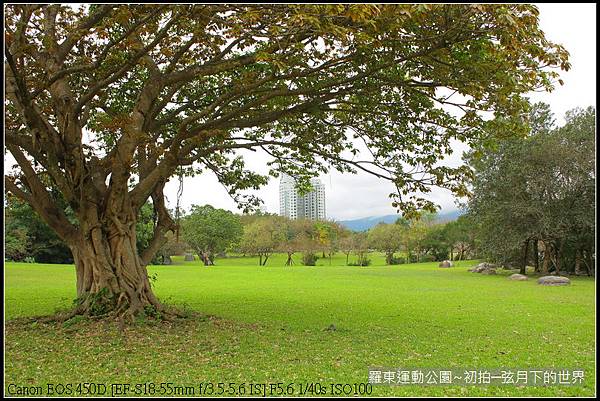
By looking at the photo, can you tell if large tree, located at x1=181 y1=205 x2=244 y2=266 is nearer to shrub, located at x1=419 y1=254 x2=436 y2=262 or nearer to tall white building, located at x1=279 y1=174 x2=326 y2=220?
shrub, located at x1=419 y1=254 x2=436 y2=262

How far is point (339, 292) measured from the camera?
70.5 ft

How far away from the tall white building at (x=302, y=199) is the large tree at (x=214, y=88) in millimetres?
2279

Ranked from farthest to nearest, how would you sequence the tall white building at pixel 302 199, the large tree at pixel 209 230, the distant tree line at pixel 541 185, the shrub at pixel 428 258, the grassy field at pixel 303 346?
the shrub at pixel 428 258 < the large tree at pixel 209 230 < the distant tree line at pixel 541 185 < the tall white building at pixel 302 199 < the grassy field at pixel 303 346

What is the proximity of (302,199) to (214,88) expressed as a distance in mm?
6145

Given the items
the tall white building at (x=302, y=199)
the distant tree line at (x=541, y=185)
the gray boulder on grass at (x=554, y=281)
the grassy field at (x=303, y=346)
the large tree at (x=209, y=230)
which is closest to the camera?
the grassy field at (x=303, y=346)

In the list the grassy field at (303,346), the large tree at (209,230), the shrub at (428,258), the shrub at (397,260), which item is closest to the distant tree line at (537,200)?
the grassy field at (303,346)

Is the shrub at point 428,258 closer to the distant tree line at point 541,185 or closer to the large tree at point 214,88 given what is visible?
the distant tree line at point 541,185

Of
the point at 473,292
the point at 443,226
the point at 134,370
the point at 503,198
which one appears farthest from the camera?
the point at 443,226

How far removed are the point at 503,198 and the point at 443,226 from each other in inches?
1265

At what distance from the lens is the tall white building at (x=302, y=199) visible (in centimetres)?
1583

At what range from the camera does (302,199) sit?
17234 mm

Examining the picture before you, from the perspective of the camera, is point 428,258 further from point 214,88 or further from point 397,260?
point 214,88

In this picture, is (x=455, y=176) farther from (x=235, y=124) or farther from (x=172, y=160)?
(x=172, y=160)

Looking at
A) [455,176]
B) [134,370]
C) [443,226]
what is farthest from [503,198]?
[443,226]
